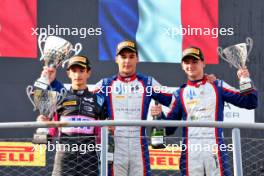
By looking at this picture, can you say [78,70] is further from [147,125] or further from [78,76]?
[147,125]

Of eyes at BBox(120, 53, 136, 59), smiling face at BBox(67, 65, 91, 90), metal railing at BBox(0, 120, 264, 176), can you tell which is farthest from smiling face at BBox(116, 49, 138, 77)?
metal railing at BBox(0, 120, 264, 176)

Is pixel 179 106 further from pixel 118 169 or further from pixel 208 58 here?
pixel 208 58

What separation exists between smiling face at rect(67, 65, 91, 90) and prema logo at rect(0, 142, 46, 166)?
1.37 m

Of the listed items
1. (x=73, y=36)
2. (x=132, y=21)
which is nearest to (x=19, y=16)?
(x=73, y=36)

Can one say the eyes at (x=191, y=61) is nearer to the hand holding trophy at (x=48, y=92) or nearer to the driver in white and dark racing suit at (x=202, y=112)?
the driver in white and dark racing suit at (x=202, y=112)

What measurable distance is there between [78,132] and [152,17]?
83.1 inches

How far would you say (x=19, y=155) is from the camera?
6.56 metres

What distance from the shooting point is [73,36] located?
22.4 ft

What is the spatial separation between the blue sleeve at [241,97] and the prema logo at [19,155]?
196cm

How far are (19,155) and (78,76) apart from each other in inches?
59.0

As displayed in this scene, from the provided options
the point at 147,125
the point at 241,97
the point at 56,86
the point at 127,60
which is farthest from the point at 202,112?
the point at 56,86

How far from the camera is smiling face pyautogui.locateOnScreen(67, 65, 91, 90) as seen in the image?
5367mm

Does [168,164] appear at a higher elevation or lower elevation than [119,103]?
lower

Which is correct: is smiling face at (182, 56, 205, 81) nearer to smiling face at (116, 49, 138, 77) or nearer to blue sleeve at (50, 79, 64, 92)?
smiling face at (116, 49, 138, 77)
